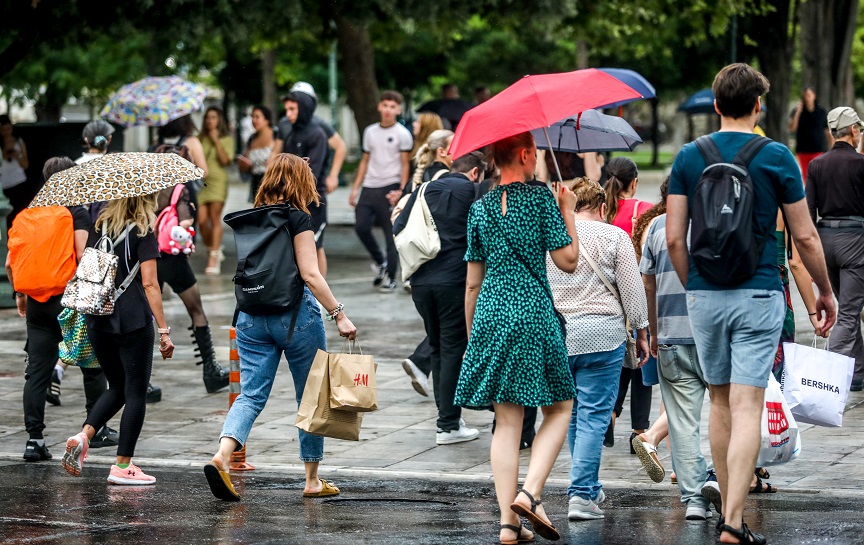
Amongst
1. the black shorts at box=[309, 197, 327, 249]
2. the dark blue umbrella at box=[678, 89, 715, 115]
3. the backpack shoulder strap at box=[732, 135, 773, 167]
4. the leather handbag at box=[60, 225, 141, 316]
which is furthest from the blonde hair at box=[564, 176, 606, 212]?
the dark blue umbrella at box=[678, 89, 715, 115]

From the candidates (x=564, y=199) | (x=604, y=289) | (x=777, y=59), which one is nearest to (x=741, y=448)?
(x=604, y=289)

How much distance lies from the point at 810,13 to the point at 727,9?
2.75 m

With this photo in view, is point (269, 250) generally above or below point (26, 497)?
above

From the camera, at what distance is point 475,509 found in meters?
6.78

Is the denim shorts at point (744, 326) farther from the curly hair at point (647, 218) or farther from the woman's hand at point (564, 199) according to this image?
the curly hair at point (647, 218)

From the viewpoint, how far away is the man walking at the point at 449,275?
8469 millimetres

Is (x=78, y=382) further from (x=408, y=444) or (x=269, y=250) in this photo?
(x=269, y=250)

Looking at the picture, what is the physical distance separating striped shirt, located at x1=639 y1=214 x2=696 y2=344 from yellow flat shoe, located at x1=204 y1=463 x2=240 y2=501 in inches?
84.8

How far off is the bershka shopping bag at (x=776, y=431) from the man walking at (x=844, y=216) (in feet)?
11.6

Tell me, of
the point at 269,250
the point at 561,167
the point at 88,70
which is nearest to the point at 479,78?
the point at 88,70

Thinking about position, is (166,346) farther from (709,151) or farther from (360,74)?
(360,74)

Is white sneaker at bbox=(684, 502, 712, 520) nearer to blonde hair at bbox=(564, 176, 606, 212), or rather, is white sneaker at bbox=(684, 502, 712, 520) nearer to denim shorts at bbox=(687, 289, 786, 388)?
denim shorts at bbox=(687, 289, 786, 388)

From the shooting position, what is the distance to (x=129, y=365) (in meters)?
7.70

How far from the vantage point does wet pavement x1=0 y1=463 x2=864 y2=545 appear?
6.11 meters
